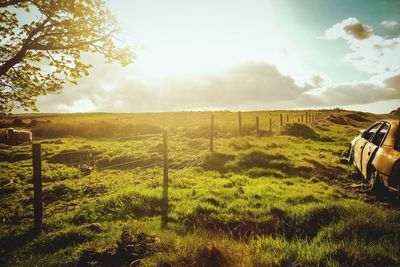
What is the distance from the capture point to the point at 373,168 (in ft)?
27.2

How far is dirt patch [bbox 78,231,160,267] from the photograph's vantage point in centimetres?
414

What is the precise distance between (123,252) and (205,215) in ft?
9.12

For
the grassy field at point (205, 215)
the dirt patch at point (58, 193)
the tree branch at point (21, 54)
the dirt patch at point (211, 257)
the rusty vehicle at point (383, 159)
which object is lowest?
the dirt patch at point (58, 193)

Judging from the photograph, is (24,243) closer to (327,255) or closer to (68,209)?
(68,209)

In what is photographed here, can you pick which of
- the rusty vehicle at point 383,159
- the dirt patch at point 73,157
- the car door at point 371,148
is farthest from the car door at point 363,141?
the dirt patch at point 73,157

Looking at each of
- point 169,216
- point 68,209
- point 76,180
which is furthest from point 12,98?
point 169,216

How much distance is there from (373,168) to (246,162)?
5.28 meters

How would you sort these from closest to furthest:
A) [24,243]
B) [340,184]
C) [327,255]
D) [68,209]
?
1. [327,255]
2. [24,243]
3. [68,209]
4. [340,184]

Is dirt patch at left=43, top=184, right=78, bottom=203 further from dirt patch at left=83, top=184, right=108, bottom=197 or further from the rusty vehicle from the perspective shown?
the rusty vehicle

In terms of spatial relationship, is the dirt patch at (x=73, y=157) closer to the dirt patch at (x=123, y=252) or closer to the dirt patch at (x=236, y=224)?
the dirt patch at (x=236, y=224)

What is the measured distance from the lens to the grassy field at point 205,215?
4148 millimetres

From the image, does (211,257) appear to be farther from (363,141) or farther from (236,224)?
(363,141)

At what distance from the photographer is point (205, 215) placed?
671 centimetres

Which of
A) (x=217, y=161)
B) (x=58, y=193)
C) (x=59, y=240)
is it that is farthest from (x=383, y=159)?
(x=58, y=193)
